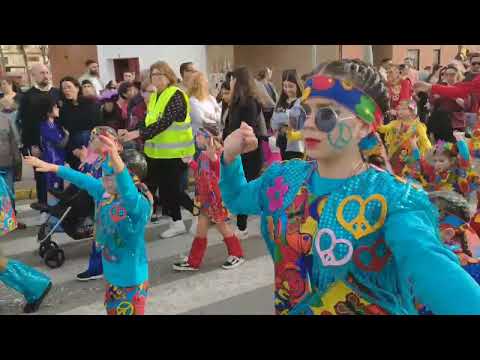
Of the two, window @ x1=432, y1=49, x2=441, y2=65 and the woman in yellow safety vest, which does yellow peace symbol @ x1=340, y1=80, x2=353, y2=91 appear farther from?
Answer: window @ x1=432, y1=49, x2=441, y2=65

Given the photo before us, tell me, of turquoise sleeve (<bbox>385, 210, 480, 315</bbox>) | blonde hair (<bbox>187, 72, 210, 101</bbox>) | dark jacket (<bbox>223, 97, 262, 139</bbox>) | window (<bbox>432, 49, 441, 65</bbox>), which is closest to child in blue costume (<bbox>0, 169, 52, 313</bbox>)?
dark jacket (<bbox>223, 97, 262, 139</bbox>)

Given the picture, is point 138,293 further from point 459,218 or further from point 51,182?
point 51,182

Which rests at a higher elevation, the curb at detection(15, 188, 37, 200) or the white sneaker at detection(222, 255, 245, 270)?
the white sneaker at detection(222, 255, 245, 270)

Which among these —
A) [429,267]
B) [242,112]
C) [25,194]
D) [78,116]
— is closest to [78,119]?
[78,116]

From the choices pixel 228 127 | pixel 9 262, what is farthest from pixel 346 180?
pixel 228 127

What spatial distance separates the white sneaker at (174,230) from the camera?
22.0ft

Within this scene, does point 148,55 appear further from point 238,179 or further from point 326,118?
point 326,118

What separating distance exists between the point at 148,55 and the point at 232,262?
9752 mm

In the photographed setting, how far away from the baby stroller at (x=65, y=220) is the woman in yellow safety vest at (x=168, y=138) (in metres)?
0.80

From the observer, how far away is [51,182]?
754cm

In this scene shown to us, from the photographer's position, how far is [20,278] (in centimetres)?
454

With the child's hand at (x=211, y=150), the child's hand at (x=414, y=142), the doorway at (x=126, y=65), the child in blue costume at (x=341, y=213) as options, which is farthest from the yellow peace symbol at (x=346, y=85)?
the doorway at (x=126, y=65)

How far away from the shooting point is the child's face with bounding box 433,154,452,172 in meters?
5.25

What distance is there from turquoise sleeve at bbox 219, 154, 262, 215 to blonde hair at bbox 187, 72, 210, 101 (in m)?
4.75
